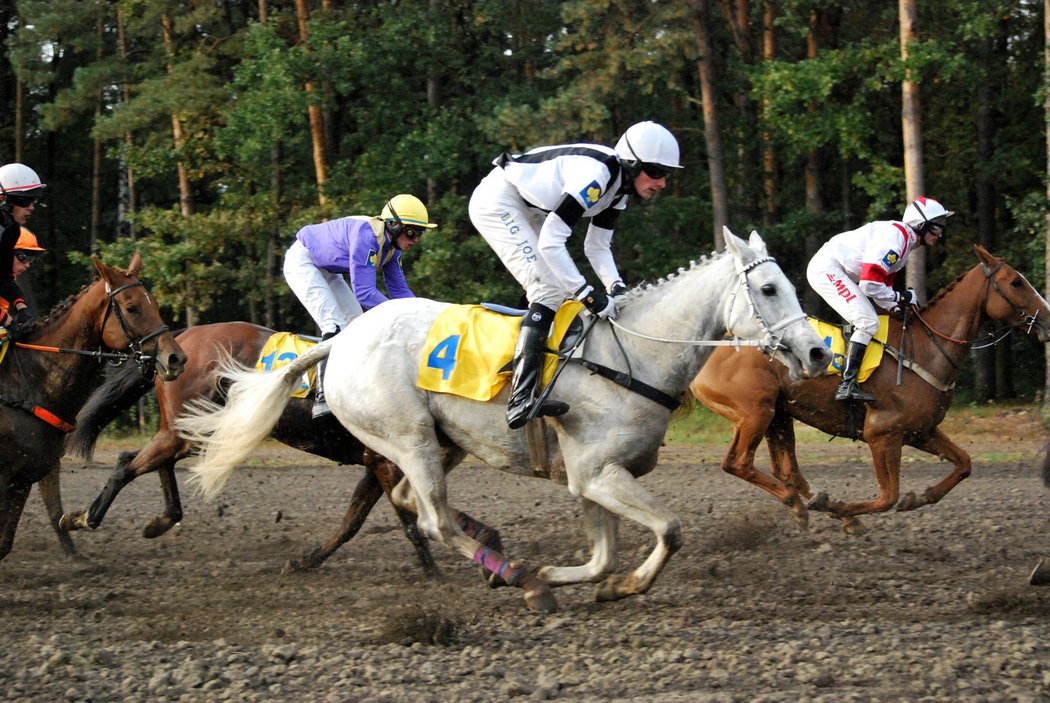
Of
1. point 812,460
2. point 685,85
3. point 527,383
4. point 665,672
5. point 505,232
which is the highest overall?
point 685,85

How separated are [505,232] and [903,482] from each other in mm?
6948

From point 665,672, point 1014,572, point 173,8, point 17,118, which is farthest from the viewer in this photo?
point 17,118

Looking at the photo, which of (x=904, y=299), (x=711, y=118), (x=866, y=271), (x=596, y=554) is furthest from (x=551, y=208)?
(x=711, y=118)

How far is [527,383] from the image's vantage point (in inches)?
266

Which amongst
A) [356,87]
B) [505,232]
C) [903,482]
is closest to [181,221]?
[356,87]

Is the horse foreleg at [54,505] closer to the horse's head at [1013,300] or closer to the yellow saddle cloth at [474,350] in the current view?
the yellow saddle cloth at [474,350]

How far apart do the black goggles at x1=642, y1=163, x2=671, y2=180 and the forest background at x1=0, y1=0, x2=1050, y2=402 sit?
47.1 feet

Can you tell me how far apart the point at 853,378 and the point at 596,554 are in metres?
3.49

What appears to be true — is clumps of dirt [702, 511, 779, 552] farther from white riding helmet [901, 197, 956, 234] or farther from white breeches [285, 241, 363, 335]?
white breeches [285, 241, 363, 335]

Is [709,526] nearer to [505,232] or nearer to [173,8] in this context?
[505,232]

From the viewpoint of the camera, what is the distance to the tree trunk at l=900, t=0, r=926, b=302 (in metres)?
17.7

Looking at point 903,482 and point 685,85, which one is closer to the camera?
point 903,482

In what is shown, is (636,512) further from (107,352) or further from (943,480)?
(943,480)

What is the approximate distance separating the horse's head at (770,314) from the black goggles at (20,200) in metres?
4.58
